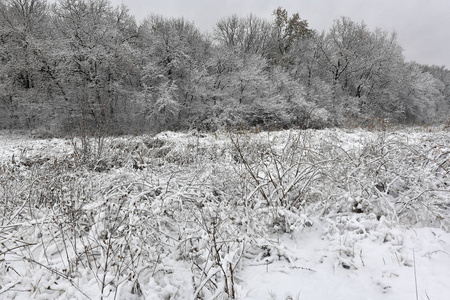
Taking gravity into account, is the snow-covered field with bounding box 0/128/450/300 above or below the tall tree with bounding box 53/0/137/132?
below

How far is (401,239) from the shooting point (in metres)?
2.54

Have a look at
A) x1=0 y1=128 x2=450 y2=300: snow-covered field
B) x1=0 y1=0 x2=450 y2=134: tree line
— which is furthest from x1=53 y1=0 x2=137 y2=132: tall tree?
x1=0 y1=128 x2=450 y2=300: snow-covered field

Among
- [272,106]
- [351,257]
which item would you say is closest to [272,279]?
[351,257]

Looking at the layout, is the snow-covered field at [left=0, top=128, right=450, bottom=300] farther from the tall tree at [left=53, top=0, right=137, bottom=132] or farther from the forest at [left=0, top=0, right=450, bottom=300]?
the tall tree at [left=53, top=0, right=137, bottom=132]

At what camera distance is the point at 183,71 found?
19.4 meters

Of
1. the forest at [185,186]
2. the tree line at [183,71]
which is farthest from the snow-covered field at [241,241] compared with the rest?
the tree line at [183,71]

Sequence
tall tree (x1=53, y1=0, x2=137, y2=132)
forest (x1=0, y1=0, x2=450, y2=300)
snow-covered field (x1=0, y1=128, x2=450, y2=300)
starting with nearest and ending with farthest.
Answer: snow-covered field (x1=0, y1=128, x2=450, y2=300) → forest (x1=0, y1=0, x2=450, y2=300) → tall tree (x1=53, y1=0, x2=137, y2=132)

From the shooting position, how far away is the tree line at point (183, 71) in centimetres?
1622

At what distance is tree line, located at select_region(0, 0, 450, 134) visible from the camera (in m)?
16.2

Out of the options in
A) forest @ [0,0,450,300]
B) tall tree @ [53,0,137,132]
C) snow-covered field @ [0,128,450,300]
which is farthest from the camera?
tall tree @ [53,0,137,132]

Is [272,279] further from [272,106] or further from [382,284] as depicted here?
[272,106]

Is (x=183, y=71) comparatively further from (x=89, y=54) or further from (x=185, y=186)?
(x=185, y=186)

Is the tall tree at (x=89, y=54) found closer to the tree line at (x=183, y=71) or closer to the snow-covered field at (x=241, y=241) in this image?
the tree line at (x=183, y=71)

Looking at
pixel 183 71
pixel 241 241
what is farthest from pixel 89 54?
pixel 241 241
